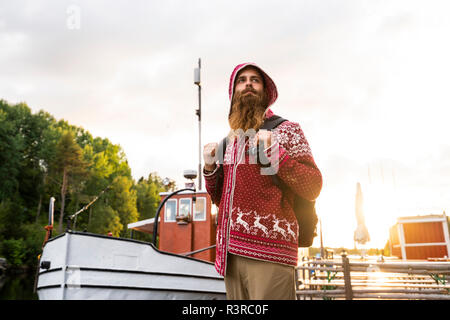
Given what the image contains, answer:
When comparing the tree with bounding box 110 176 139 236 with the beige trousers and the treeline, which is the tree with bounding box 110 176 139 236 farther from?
the beige trousers

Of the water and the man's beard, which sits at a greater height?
the man's beard

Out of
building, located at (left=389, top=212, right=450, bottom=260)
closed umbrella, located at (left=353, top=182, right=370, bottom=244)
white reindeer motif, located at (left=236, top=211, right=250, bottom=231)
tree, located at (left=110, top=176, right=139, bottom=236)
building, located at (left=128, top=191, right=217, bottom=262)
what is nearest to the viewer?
white reindeer motif, located at (left=236, top=211, right=250, bottom=231)

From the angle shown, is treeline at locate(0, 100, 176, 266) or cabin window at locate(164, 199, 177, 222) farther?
treeline at locate(0, 100, 176, 266)

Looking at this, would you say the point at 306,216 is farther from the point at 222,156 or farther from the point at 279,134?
the point at 222,156

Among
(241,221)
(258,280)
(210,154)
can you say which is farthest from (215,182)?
(258,280)

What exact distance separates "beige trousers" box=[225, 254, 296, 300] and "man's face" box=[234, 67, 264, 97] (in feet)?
2.72

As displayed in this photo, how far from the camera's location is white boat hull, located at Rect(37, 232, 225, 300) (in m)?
6.12

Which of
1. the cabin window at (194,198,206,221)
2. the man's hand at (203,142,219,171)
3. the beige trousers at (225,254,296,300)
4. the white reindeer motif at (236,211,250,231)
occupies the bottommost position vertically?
the beige trousers at (225,254,296,300)

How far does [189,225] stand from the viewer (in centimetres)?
909

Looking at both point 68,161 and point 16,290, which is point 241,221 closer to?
point 16,290

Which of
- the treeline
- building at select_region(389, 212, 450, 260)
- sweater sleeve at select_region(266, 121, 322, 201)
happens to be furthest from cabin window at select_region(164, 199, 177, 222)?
the treeline
